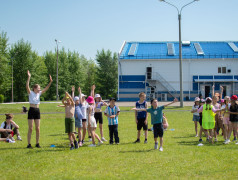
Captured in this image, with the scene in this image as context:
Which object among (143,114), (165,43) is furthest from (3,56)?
(143,114)

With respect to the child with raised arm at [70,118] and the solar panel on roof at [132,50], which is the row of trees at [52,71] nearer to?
the solar panel on roof at [132,50]

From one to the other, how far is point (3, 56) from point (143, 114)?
4491cm

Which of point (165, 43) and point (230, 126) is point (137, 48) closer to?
point (165, 43)

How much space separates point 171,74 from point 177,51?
5231mm

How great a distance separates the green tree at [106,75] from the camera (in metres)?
74.2

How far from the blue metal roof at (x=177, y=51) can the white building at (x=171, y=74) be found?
0.55 ft

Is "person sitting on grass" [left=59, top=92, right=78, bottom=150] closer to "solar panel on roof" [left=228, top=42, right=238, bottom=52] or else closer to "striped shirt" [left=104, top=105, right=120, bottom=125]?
"striped shirt" [left=104, top=105, right=120, bottom=125]

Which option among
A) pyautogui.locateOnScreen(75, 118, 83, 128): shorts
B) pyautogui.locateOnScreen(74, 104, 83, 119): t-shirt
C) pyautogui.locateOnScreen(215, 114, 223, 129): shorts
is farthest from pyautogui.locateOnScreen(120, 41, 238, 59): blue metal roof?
pyautogui.locateOnScreen(75, 118, 83, 128): shorts

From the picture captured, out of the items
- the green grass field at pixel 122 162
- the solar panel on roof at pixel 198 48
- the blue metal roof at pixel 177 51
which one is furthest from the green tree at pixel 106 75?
the green grass field at pixel 122 162

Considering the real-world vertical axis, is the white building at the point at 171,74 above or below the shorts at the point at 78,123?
above

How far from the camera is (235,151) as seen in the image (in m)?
9.15

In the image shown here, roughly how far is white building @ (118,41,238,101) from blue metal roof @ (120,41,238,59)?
0.55ft

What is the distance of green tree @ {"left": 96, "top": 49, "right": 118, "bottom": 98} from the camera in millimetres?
74188

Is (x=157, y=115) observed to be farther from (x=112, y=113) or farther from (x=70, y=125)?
(x=70, y=125)
